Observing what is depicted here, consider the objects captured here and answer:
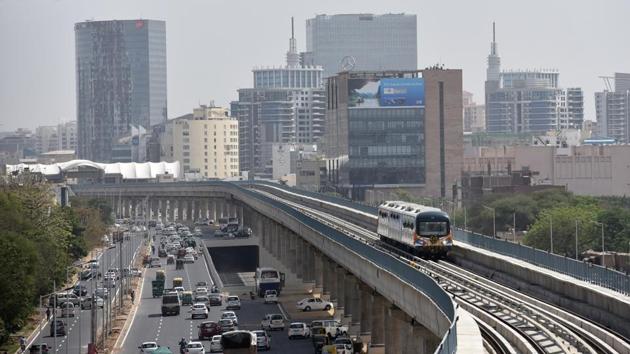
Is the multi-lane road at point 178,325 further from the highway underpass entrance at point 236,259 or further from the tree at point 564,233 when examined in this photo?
the highway underpass entrance at point 236,259

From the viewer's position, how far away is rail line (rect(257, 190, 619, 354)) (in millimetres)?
47438

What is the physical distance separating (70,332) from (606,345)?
50.6 metres

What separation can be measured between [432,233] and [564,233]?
1754 inches

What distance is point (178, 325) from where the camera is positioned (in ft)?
318

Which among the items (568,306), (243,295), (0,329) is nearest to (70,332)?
(0,329)

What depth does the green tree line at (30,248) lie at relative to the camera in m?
88.8

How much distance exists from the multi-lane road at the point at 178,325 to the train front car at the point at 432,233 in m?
7.15

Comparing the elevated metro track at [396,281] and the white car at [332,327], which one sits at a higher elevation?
the elevated metro track at [396,281]

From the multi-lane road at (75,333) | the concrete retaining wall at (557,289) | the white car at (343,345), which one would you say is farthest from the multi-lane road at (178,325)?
the concrete retaining wall at (557,289)

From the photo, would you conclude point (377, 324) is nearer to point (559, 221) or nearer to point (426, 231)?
point (426, 231)

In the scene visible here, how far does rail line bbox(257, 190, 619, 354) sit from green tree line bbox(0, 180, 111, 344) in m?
24.6

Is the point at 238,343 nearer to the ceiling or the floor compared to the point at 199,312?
nearer to the ceiling

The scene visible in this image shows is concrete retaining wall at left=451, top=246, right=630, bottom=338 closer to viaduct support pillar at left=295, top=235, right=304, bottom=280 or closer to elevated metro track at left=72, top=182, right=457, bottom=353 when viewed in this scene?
elevated metro track at left=72, top=182, right=457, bottom=353

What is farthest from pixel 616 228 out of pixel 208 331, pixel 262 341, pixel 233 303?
pixel 262 341
